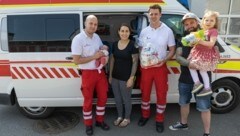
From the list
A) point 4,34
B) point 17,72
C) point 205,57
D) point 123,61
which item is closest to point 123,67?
point 123,61

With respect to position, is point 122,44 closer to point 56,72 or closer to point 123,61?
point 123,61

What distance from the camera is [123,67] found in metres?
3.90

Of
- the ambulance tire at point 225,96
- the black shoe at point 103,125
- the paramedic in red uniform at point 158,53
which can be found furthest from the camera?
the ambulance tire at point 225,96

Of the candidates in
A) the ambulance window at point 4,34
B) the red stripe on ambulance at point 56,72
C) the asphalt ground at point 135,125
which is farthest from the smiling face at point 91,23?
the asphalt ground at point 135,125

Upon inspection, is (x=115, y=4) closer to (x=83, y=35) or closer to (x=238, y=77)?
(x=83, y=35)

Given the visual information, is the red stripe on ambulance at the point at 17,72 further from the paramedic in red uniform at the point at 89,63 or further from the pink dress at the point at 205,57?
the pink dress at the point at 205,57

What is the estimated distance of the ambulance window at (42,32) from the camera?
4.00 meters

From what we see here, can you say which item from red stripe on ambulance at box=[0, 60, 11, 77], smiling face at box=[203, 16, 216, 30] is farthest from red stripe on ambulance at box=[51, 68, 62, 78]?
smiling face at box=[203, 16, 216, 30]

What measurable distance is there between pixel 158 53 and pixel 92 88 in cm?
108

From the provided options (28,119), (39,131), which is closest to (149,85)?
(39,131)

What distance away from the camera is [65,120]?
4531 mm

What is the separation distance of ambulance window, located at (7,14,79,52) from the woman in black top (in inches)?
28.5

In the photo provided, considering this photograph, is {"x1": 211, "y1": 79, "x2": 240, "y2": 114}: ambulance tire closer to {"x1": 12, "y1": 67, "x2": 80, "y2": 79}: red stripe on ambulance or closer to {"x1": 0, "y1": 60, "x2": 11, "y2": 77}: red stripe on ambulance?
{"x1": 12, "y1": 67, "x2": 80, "y2": 79}: red stripe on ambulance

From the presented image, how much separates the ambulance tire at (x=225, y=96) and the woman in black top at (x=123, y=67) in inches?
58.8
